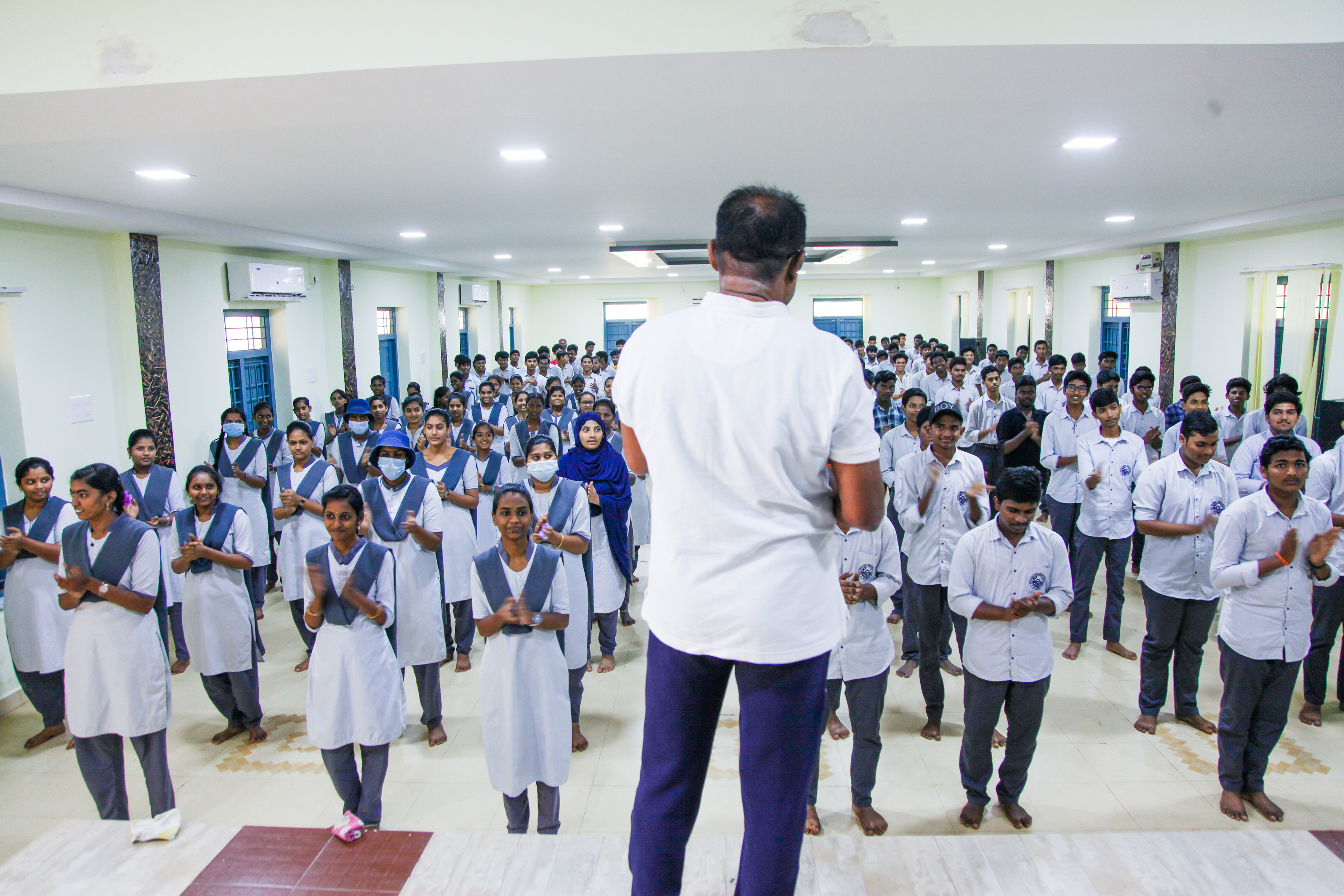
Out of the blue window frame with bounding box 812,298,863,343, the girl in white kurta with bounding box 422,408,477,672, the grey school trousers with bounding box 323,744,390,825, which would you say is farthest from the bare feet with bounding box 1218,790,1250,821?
the blue window frame with bounding box 812,298,863,343

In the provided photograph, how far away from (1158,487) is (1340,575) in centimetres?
112

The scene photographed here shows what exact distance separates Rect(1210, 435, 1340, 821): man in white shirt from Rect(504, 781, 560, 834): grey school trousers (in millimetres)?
3140

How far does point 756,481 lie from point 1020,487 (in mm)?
2664

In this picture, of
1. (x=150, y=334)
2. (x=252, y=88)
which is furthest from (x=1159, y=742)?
(x=150, y=334)

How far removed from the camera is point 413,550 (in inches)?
201

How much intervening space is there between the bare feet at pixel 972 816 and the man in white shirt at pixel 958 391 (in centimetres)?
674

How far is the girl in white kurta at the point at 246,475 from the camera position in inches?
276

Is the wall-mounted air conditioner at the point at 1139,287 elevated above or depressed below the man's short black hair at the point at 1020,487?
above

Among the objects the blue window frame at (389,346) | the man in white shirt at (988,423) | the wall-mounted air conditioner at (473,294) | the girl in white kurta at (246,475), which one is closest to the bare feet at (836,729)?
the man in white shirt at (988,423)

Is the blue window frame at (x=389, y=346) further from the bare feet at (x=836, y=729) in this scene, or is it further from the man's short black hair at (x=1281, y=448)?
the man's short black hair at (x=1281, y=448)

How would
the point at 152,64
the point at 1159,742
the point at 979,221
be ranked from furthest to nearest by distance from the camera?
the point at 979,221, the point at 1159,742, the point at 152,64

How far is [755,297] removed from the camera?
1.42m

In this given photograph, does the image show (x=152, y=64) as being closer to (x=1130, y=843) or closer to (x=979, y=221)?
(x=1130, y=843)

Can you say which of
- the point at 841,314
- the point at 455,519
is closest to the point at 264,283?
the point at 455,519
